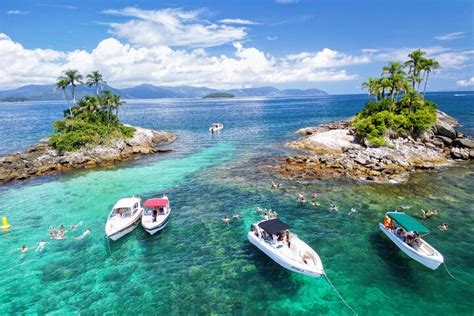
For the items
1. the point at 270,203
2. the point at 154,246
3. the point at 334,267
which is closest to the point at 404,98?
the point at 270,203

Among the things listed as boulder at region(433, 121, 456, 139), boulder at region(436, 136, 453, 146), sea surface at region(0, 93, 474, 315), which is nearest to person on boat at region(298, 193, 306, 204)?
sea surface at region(0, 93, 474, 315)

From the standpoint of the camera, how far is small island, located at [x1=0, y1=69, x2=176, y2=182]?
5153 cm

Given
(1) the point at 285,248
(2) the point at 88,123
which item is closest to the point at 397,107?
(1) the point at 285,248

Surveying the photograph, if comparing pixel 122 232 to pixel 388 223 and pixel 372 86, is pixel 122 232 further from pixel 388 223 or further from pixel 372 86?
pixel 372 86

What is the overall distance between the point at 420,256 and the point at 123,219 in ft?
83.2

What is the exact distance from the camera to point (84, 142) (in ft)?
187

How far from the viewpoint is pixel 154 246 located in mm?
26406

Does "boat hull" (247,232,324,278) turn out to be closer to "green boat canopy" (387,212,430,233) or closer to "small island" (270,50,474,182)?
"green boat canopy" (387,212,430,233)

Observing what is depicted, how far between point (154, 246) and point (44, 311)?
905cm

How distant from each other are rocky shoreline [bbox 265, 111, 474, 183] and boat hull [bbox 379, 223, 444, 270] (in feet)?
56.0

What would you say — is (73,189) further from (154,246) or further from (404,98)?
(404,98)

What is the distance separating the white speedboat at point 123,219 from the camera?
2717 centimetres

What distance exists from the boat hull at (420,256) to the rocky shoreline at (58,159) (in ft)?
155

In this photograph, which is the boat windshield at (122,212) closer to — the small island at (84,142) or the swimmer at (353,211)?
the swimmer at (353,211)
